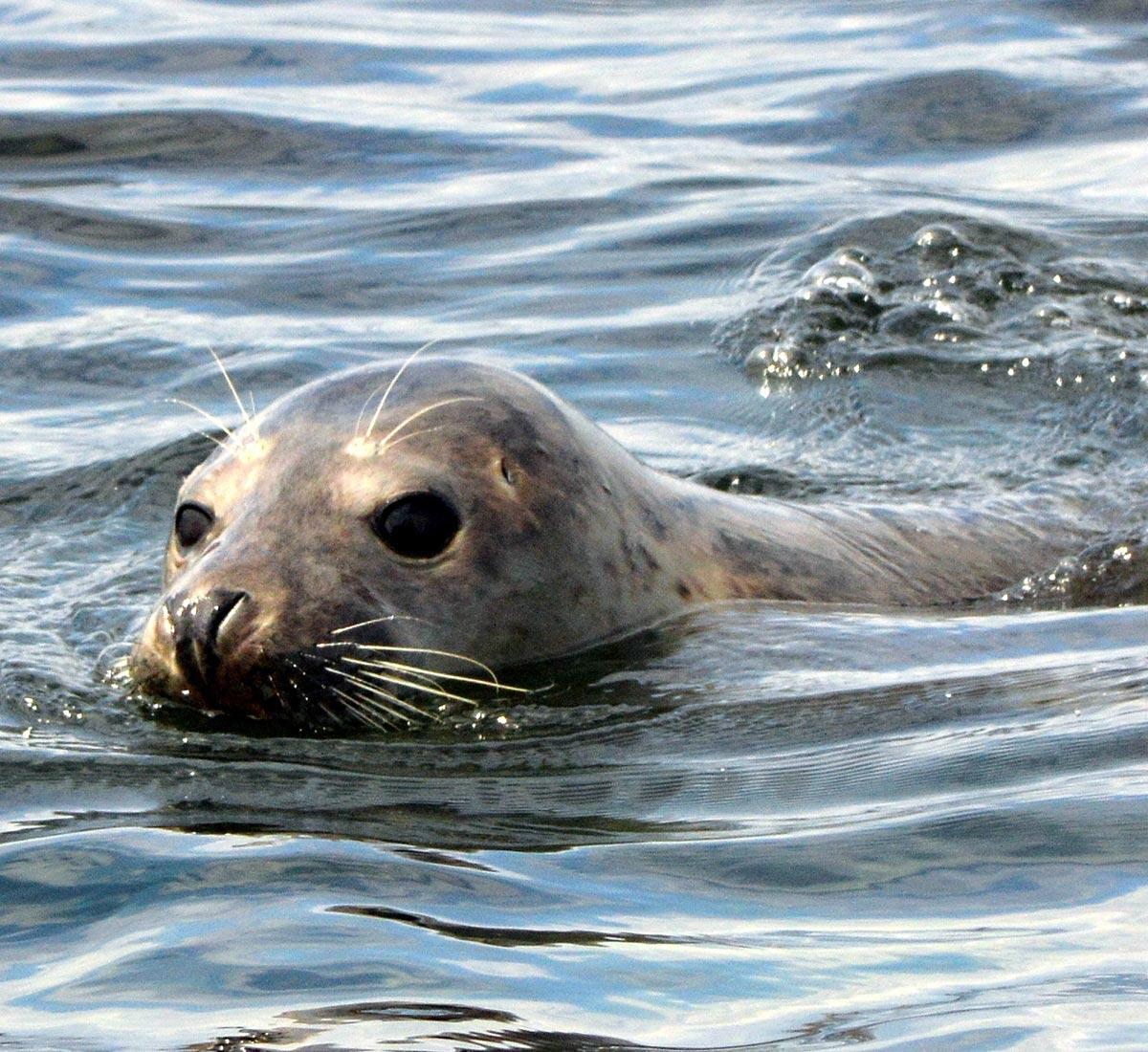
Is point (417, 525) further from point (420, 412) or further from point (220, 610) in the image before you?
point (220, 610)

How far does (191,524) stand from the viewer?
474 centimetres

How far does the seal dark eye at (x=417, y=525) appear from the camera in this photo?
4516mm

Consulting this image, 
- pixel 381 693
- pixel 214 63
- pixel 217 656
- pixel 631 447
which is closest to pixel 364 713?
pixel 381 693

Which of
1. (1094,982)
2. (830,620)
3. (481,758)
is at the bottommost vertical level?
(1094,982)

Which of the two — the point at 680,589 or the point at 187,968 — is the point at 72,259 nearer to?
the point at 680,589

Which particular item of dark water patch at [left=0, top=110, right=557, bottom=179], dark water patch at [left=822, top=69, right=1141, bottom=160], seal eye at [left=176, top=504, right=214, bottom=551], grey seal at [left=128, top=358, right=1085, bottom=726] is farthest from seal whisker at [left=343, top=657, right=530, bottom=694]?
dark water patch at [left=822, top=69, right=1141, bottom=160]

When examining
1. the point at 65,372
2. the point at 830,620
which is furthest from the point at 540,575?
the point at 65,372

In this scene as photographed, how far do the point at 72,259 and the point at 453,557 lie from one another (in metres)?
5.73

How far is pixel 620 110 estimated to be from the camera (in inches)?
494

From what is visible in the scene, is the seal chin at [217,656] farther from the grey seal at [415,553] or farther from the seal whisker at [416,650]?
the seal whisker at [416,650]

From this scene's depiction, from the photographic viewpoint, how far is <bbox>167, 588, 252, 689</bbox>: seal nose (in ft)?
13.6

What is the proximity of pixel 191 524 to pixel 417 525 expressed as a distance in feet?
1.68

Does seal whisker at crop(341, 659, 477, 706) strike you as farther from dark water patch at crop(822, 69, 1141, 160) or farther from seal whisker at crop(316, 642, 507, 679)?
dark water patch at crop(822, 69, 1141, 160)

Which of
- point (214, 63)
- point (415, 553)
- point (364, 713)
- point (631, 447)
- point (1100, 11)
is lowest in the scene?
point (364, 713)
